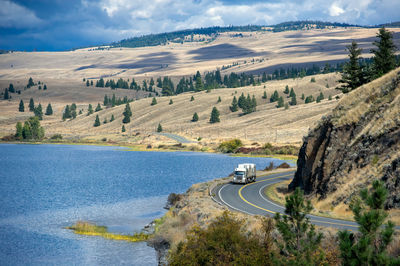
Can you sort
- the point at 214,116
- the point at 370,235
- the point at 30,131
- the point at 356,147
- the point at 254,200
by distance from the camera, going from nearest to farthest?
1. the point at 370,235
2. the point at 356,147
3. the point at 254,200
4. the point at 30,131
5. the point at 214,116

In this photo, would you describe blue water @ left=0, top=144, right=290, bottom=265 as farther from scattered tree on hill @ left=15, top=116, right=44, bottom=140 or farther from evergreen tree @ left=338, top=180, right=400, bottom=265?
scattered tree on hill @ left=15, top=116, right=44, bottom=140

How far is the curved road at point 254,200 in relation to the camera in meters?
29.9

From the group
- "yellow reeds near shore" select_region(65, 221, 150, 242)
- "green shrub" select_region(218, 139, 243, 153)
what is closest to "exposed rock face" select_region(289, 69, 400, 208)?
→ "yellow reeds near shore" select_region(65, 221, 150, 242)

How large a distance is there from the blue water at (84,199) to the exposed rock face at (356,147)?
15786 millimetres

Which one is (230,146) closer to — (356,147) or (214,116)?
(214,116)

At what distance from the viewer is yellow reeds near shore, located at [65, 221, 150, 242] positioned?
123ft

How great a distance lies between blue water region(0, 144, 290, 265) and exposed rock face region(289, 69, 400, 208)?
51.8 feet

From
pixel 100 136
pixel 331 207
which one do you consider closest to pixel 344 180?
pixel 331 207

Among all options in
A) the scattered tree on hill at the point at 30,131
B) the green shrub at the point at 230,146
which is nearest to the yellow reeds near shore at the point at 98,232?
the green shrub at the point at 230,146

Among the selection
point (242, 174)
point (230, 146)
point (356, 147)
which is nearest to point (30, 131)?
point (230, 146)

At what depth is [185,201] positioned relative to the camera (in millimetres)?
43562

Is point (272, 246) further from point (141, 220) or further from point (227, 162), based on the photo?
point (227, 162)

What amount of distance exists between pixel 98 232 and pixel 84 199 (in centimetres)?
1790

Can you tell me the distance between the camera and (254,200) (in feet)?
135
